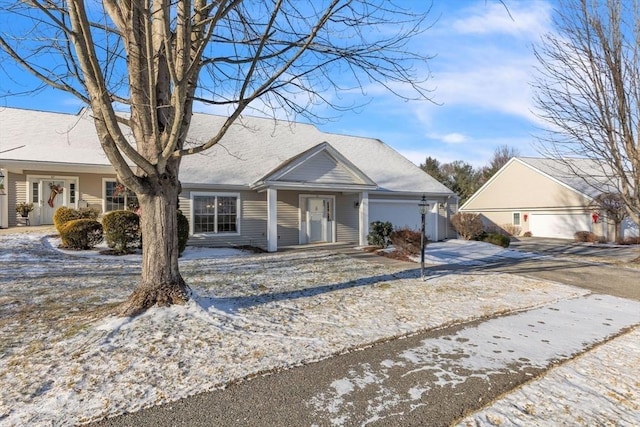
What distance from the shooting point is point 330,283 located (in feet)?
25.6

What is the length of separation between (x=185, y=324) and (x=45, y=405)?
1.81 meters

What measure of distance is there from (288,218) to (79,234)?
746cm

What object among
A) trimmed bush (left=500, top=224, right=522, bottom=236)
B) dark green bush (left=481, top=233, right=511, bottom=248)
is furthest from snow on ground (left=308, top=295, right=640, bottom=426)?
trimmed bush (left=500, top=224, right=522, bottom=236)

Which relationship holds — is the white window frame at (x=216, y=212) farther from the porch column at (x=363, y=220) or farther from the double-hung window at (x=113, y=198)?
the porch column at (x=363, y=220)

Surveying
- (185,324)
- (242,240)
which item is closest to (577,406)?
(185,324)

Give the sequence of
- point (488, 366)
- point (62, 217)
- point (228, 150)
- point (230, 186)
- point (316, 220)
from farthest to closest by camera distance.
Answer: point (316, 220)
point (228, 150)
point (230, 186)
point (62, 217)
point (488, 366)

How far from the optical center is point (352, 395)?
3178mm

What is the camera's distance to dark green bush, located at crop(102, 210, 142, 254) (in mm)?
10445

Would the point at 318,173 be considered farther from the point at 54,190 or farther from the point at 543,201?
the point at 543,201

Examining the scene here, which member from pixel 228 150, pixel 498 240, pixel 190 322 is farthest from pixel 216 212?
pixel 498 240

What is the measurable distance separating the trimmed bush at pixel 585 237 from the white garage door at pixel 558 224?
109 cm

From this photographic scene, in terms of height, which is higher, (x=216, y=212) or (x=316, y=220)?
(x=216, y=212)

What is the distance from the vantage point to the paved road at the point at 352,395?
110 inches

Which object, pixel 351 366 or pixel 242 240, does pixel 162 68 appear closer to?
pixel 351 366
